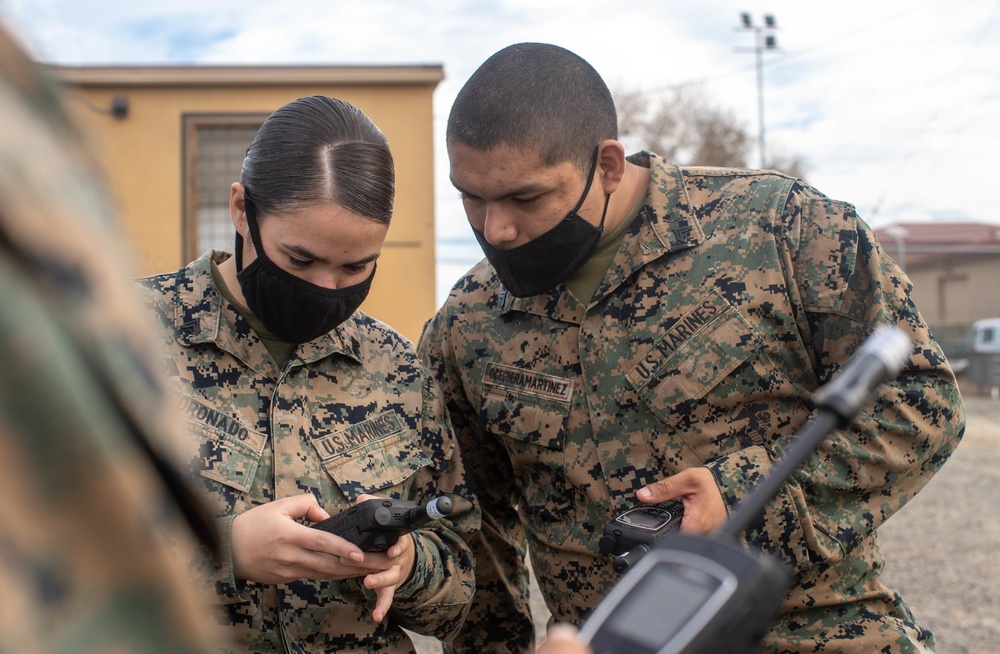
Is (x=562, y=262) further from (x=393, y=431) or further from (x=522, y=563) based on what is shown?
(x=522, y=563)

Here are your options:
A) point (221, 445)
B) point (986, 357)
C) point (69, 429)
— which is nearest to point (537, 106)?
point (221, 445)

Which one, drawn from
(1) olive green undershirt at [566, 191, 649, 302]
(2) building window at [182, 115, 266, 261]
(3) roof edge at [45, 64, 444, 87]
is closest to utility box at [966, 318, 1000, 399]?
(3) roof edge at [45, 64, 444, 87]

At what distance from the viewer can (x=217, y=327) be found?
2.36 metres

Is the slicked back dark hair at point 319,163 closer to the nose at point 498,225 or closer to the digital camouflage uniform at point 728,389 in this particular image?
A: the nose at point 498,225

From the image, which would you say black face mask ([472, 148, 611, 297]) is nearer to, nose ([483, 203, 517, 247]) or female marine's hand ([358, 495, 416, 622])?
nose ([483, 203, 517, 247])

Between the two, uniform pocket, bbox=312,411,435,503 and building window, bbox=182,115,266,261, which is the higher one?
building window, bbox=182,115,266,261

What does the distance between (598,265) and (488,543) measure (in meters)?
0.94

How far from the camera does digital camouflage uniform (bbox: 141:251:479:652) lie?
7.32ft

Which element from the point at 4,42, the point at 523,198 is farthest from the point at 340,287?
the point at 4,42

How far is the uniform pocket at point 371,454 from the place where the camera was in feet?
7.73

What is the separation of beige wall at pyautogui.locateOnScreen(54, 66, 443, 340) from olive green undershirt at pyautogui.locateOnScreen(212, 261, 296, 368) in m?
6.63

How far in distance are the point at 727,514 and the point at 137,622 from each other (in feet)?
5.69

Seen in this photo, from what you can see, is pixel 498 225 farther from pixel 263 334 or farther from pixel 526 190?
pixel 263 334

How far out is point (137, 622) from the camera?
0.62m
